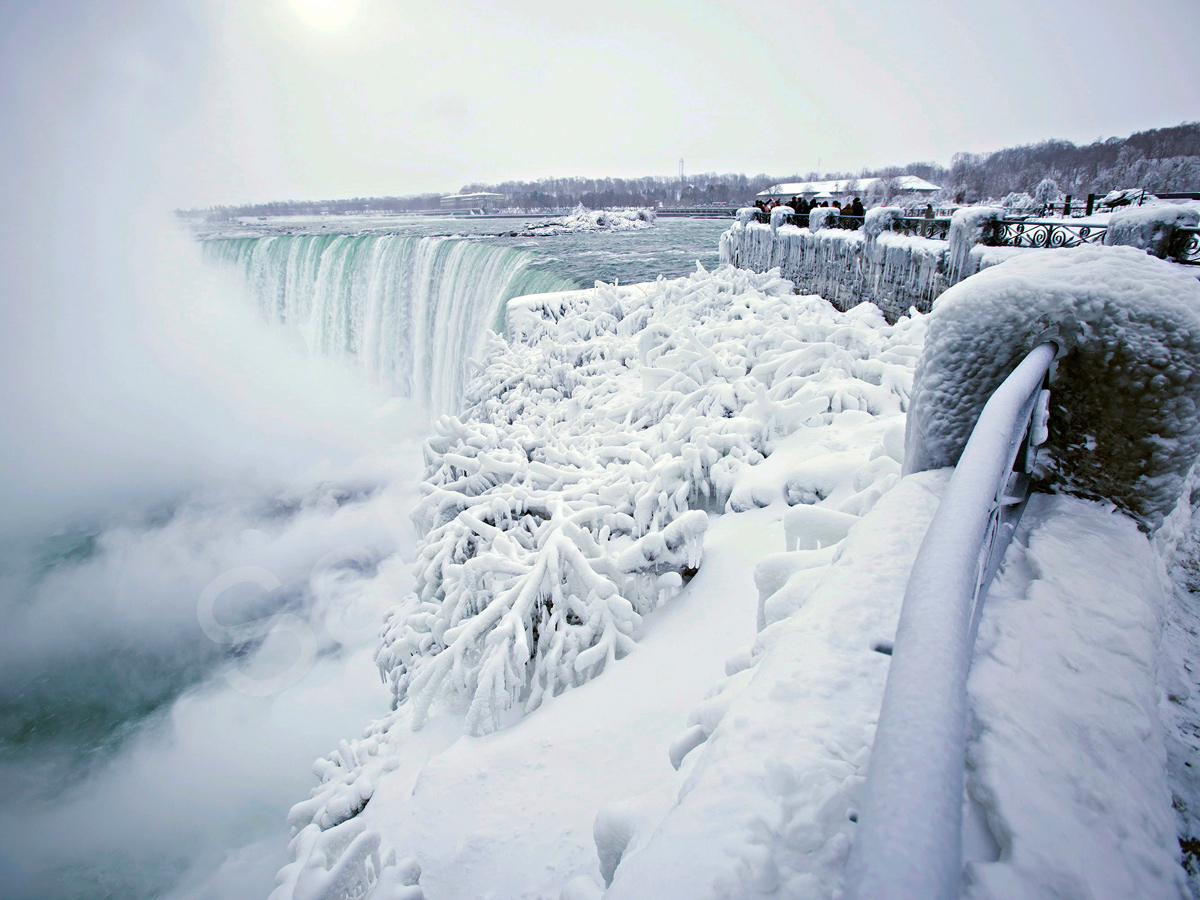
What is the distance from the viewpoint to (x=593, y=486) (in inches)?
240

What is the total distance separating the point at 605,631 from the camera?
13.6 feet

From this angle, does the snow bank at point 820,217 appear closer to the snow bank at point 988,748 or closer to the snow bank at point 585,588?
the snow bank at point 585,588

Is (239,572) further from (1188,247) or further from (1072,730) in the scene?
(1188,247)

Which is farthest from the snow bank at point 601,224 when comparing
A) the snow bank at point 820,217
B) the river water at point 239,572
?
the snow bank at point 820,217

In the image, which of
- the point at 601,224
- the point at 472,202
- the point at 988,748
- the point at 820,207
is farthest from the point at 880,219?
the point at 472,202

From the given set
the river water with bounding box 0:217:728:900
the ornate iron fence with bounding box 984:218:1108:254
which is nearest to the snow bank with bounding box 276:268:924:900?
the ornate iron fence with bounding box 984:218:1108:254

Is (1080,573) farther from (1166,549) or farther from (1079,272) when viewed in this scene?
(1079,272)

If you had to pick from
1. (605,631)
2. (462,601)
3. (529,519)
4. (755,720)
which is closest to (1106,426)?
(755,720)

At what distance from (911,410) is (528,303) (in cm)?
1327

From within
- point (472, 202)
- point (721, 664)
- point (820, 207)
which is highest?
point (472, 202)

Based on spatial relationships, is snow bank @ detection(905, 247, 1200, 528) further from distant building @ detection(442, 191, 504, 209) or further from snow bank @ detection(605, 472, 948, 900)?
distant building @ detection(442, 191, 504, 209)

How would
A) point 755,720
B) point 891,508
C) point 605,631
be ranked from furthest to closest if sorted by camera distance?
1. point 605,631
2. point 891,508
3. point 755,720

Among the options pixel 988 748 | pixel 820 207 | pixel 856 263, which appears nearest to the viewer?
pixel 988 748

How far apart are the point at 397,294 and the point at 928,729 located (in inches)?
1024
